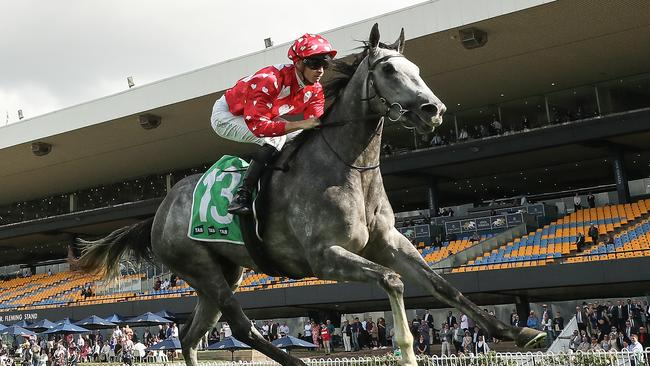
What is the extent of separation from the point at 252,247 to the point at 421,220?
23.5 meters

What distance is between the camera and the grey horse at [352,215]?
4.68 metres

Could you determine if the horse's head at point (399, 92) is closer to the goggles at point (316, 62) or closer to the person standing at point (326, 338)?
the goggles at point (316, 62)

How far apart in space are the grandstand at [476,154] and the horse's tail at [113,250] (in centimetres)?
935

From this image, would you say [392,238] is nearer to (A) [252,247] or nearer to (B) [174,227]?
Answer: (A) [252,247]

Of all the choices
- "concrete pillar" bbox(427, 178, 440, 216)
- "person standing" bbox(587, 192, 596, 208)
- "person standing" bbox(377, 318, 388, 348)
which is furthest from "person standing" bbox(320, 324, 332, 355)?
"person standing" bbox(587, 192, 596, 208)

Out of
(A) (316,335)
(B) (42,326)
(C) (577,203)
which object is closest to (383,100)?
(A) (316,335)

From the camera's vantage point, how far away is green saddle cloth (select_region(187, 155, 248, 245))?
5.75 meters

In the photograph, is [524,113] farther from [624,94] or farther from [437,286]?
[437,286]

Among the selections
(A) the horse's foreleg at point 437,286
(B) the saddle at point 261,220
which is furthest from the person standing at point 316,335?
(A) the horse's foreleg at point 437,286

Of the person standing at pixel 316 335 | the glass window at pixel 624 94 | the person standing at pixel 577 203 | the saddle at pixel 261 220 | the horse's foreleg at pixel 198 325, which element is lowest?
the person standing at pixel 316 335

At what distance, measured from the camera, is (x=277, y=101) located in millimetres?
5617

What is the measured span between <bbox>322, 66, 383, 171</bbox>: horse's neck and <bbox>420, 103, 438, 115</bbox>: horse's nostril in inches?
21.4

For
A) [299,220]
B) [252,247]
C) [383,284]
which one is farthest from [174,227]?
[383,284]

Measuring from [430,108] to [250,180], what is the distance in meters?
1.62
